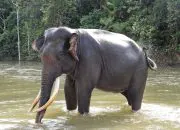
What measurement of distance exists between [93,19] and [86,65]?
23589 mm

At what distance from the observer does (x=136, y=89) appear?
29.2ft

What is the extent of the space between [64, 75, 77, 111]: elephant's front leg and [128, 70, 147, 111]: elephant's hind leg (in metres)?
1.11

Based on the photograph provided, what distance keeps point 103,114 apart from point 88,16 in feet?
75.5

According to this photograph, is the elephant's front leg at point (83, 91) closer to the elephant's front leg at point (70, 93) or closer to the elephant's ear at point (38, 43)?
the elephant's front leg at point (70, 93)

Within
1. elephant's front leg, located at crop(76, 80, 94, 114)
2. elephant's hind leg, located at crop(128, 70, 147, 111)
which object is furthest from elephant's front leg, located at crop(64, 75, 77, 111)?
elephant's hind leg, located at crop(128, 70, 147, 111)

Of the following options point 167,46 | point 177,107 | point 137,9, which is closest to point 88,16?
point 137,9

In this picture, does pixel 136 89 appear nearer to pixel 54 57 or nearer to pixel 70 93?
pixel 70 93

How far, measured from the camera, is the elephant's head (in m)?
7.33

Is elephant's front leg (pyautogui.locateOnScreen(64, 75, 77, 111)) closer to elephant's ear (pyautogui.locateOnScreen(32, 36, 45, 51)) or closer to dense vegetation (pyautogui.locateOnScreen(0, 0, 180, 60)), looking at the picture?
elephant's ear (pyautogui.locateOnScreen(32, 36, 45, 51))

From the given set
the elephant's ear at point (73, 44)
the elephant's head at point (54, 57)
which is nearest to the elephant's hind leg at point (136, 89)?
the elephant's head at point (54, 57)

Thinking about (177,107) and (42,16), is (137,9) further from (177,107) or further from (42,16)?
(177,107)

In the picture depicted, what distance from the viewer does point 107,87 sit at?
27.8 feet

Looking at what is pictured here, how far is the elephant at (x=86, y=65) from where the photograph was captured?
24.3ft

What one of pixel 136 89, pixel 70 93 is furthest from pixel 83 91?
pixel 136 89
